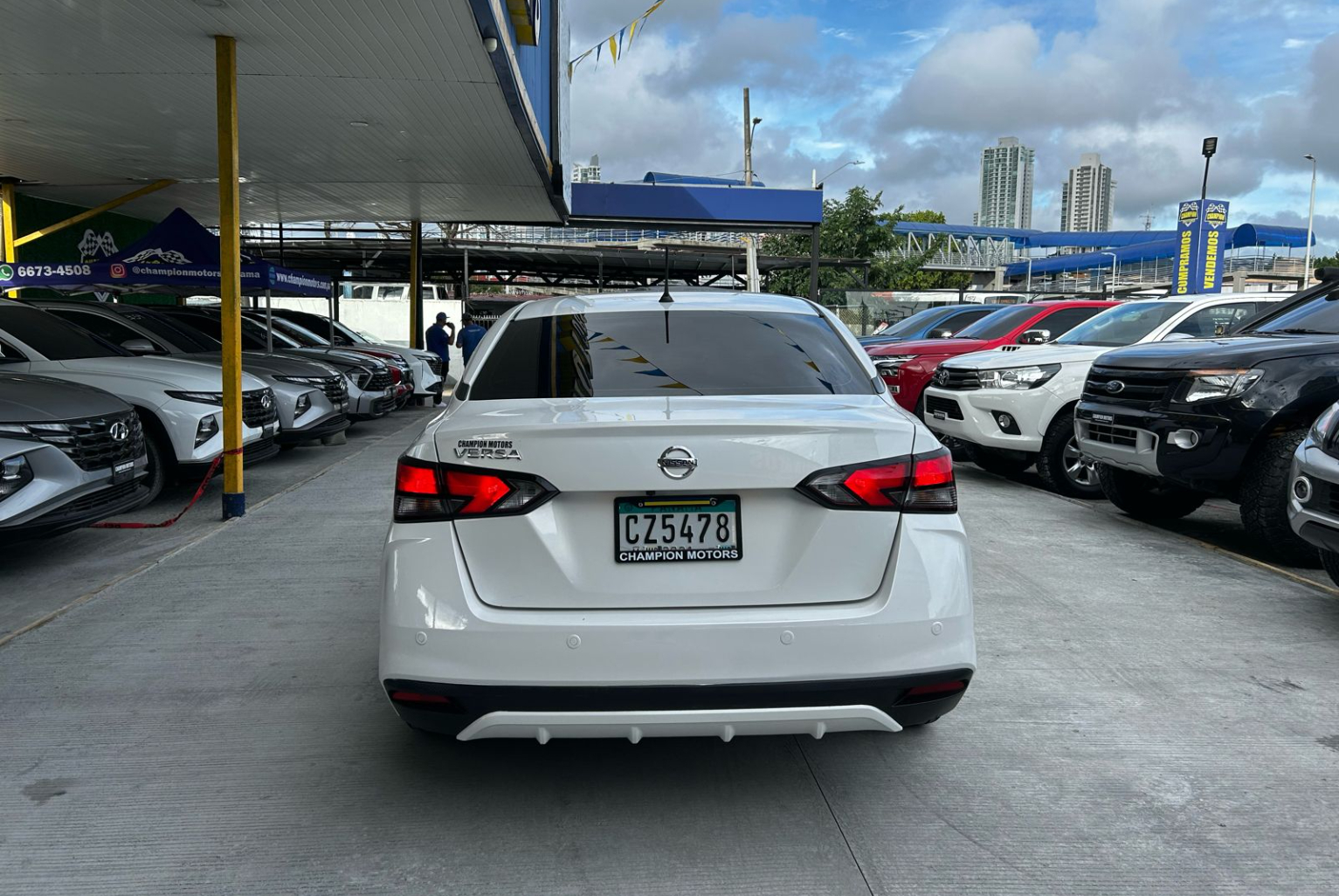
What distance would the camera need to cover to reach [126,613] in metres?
5.24

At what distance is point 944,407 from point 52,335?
765cm

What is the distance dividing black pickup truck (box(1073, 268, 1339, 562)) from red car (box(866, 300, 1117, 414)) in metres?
4.04

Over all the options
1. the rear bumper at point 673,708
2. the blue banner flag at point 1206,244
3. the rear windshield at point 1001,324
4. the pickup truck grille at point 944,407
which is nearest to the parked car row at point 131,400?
the rear bumper at point 673,708

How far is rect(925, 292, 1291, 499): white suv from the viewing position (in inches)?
339

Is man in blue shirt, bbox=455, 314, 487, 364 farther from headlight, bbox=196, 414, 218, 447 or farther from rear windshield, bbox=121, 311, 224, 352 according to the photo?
headlight, bbox=196, 414, 218, 447

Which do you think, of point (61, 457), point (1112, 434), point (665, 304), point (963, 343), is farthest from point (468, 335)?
point (665, 304)

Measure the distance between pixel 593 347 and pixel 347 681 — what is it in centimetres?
180

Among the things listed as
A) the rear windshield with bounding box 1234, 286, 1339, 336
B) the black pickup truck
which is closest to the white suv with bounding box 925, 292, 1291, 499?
the rear windshield with bounding box 1234, 286, 1339, 336

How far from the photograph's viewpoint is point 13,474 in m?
5.45

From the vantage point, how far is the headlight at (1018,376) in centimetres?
865

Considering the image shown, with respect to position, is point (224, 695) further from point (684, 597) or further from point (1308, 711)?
point (1308, 711)

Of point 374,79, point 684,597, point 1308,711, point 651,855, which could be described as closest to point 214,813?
point 651,855

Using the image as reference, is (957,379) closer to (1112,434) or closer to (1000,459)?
(1000,459)

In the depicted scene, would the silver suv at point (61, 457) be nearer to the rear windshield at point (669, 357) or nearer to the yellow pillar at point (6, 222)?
the rear windshield at point (669, 357)
